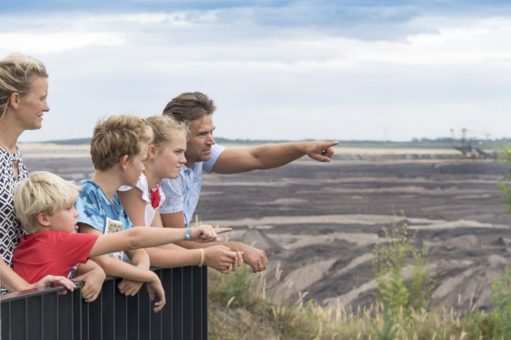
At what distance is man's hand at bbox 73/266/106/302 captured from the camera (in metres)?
6.11

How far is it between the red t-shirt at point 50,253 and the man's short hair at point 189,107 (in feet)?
5.56

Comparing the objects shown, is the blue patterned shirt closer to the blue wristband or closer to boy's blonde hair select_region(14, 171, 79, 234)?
boy's blonde hair select_region(14, 171, 79, 234)

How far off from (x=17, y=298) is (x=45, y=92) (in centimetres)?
116

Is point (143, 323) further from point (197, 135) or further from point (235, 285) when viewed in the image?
point (235, 285)

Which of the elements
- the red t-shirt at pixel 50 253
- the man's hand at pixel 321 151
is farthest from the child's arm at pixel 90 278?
the man's hand at pixel 321 151

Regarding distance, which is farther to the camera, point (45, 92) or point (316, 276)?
point (316, 276)

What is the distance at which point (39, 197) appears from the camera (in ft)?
19.4

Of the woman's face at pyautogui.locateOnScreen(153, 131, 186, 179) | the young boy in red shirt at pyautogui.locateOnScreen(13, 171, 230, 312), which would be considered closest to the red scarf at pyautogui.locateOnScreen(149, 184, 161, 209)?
the woman's face at pyautogui.locateOnScreen(153, 131, 186, 179)

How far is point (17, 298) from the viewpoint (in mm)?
5590

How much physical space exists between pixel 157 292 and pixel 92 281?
0.57m

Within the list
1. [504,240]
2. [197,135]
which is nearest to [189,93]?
[197,135]

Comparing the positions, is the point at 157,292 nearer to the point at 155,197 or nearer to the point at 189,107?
the point at 155,197

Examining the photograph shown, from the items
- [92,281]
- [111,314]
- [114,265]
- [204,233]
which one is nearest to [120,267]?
[114,265]

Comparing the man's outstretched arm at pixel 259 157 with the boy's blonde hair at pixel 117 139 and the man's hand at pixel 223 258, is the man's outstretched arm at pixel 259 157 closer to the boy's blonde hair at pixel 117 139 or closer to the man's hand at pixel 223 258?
the man's hand at pixel 223 258
